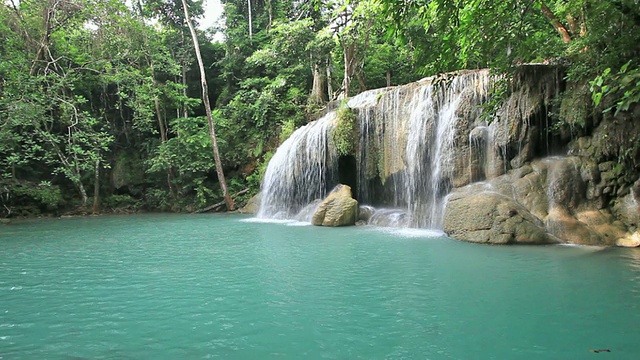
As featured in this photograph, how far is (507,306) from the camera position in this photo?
4.01m

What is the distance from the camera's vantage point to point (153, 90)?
53.4ft

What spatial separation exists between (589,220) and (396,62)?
562 inches

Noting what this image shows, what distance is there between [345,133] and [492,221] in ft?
21.1

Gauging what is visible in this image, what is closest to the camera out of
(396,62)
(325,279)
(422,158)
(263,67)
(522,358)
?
(522,358)

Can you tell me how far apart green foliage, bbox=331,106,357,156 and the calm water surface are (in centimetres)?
602

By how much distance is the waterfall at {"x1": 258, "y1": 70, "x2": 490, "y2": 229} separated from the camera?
10.5m

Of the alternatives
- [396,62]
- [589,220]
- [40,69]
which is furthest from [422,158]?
[40,69]

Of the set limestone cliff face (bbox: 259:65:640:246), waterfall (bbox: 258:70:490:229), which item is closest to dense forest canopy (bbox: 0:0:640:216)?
waterfall (bbox: 258:70:490:229)

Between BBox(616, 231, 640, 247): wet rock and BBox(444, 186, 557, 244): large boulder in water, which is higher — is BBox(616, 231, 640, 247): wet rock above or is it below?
below

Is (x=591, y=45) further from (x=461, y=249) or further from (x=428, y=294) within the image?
(x=428, y=294)

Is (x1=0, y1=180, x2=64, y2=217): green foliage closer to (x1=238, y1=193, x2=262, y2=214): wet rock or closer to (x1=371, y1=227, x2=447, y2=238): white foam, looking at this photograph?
(x1=238, y1=193, x2=262, y2=214): wet rock

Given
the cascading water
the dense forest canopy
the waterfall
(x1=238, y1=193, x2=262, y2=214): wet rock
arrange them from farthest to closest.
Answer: (x1=238, y1=193, x2=262, y2=214): wet rock, the cascading water, the dense forest canopy, the waterfall

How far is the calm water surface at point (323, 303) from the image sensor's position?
314 cm

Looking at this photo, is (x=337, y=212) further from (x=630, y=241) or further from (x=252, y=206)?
(x=630, y=241)
